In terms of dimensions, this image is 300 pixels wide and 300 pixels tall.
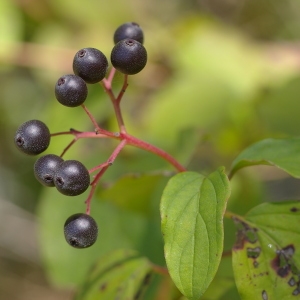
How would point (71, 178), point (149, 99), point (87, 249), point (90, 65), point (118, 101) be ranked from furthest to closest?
point (149, 99) → point (87, 249) → point (118, 101) → point (90, 65) → point (71, 178)

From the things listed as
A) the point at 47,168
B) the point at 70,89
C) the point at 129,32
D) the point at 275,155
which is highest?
the point at 129,32

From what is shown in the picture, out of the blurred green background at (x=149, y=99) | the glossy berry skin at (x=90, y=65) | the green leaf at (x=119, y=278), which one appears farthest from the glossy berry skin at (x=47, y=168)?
the blurred green background at (x=149, y=99)

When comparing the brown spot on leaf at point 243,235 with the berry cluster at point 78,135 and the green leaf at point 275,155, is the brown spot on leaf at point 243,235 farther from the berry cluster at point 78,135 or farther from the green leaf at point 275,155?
the berry cluster at point 78,135

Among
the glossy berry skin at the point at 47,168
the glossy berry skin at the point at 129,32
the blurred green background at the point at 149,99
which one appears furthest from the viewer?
the blurred green background at the point at 149,99

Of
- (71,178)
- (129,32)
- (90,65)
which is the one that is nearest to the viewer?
(71,178)

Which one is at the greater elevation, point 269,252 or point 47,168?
point 269,252

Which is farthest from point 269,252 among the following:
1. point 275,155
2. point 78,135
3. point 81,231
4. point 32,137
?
point 32,137

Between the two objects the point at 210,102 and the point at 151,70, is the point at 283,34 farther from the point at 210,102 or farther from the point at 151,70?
the point at 210,102

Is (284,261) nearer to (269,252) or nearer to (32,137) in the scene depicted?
(269,252)
